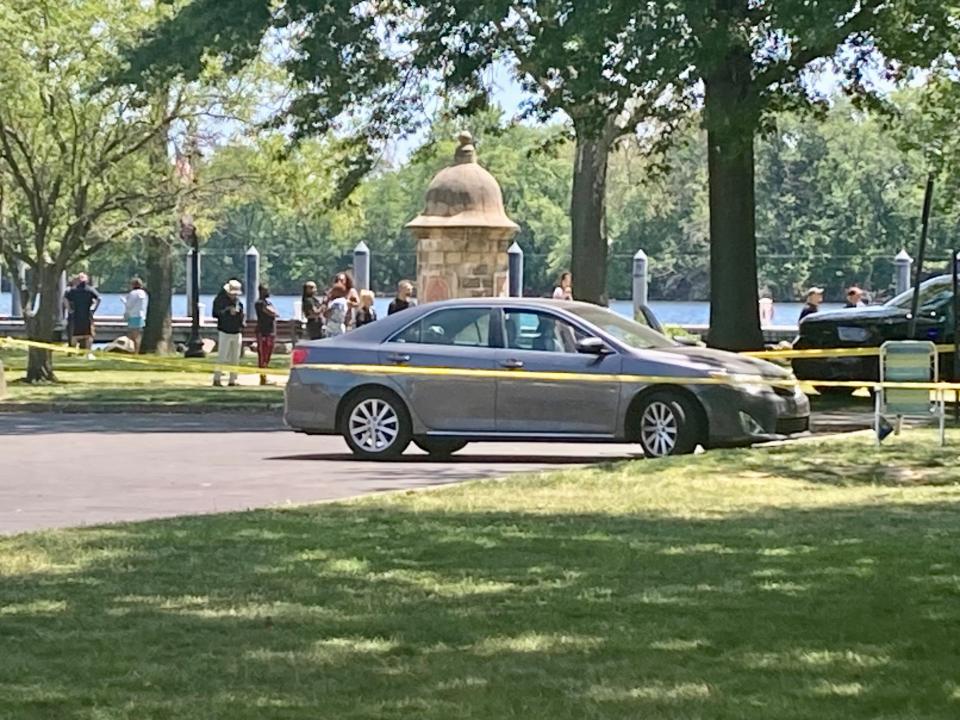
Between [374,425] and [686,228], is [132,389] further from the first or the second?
[686,228]

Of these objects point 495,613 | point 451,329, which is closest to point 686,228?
point 451,329

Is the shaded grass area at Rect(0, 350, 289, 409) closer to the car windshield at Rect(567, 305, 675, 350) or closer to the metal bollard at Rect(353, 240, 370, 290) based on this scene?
the car windshield at Rect(567, 305, 675, 350)

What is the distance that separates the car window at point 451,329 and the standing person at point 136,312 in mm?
24376

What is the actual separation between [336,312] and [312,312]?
2395 millimetres

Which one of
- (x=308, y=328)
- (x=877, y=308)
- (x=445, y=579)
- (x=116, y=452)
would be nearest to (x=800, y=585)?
(x=445, y=579)

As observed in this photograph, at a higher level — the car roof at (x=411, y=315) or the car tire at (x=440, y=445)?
the car roof at (x=411, y=315)

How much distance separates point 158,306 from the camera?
1681 inches

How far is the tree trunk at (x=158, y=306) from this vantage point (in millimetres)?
42594

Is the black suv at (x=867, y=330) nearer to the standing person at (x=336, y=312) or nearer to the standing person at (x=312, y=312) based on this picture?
the standing person at (x=336, y=312)

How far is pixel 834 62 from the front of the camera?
87.4 ft

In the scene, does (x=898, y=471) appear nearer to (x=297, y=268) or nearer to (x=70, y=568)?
(x=70, y=568)

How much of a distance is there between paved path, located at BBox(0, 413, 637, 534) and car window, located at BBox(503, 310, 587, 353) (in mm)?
1008

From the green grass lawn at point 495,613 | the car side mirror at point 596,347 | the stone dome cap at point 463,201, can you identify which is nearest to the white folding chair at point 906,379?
the car side mirror at point 596,347

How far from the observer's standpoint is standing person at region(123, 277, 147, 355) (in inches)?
1647
